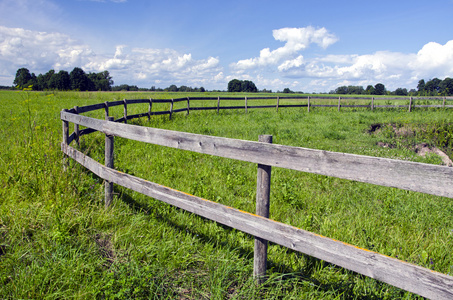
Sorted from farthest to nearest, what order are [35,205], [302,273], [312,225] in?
1. [312,225]
2. [35,205]
3. [302,273]

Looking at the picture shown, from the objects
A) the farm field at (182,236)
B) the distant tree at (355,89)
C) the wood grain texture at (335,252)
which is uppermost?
the distant tree at (355,89)

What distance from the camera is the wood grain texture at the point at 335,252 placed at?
1.78m

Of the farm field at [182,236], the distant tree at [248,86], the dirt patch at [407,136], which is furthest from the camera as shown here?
the distant tree at [248,86]

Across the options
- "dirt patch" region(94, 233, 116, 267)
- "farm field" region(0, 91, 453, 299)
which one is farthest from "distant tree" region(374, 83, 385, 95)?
"dirt patch" region(94, 233, 116, 267)

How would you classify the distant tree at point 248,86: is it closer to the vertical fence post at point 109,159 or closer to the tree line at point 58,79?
the tree line at point 58,79

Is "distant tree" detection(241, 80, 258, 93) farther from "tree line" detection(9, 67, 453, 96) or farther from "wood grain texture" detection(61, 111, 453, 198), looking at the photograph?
"wood grain texture" detection(61, 111, 453, 198)

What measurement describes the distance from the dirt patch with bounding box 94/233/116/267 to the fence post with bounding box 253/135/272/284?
1498 mm

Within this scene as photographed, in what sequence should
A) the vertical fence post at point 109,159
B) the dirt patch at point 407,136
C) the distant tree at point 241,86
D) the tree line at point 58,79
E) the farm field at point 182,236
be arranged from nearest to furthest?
1. the farm field at point 182,236
2. the vertical fence post at point 109,159
3. the dirt patch at point 407,136
4. the tree line at point 58,79
5. the distant tree at point 241,86

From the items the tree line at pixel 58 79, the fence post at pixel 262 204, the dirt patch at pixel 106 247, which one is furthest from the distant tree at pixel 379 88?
the dirt patch at pixel 106 247

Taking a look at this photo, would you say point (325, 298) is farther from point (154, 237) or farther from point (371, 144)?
point (371, 144)

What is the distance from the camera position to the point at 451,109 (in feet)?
75.0

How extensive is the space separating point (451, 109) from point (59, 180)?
2835cm

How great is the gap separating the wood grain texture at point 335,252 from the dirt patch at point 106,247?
803mm

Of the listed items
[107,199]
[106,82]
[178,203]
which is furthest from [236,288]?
[106,82]
